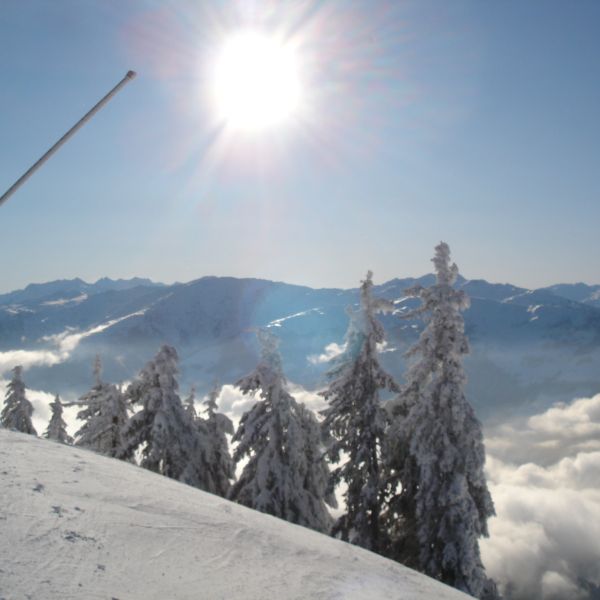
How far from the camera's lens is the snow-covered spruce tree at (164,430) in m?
19.5

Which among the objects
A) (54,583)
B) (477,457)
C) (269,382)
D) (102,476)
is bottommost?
(54,583)

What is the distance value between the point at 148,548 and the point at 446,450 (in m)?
13.0

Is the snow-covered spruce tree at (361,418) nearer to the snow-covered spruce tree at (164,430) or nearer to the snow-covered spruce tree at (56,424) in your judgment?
the snow-covered spruce tree at (164,430)

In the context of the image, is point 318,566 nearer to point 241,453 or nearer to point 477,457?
point 477,457

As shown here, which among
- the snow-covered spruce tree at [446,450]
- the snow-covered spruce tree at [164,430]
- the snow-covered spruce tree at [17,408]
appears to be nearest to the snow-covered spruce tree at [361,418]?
the snow-covered spruce tree at [446,450]

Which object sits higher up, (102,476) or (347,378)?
(347,378)

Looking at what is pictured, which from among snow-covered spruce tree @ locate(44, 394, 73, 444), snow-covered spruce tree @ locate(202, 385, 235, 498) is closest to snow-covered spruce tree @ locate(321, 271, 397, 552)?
snow-covered spruce tree @ locate(202, 385, 235, 498)

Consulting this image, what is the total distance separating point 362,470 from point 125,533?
47.8 ft

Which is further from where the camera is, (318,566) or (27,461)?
(27,461)

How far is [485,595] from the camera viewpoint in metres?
16.1

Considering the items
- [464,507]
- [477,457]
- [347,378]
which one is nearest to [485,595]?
[464,507]

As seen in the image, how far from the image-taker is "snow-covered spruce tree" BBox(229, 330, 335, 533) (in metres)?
19.2

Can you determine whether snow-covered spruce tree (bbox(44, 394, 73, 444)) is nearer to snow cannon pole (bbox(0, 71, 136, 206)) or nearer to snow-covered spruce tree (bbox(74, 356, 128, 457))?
snow-covered spruce tree (bbox(74, 356, 128, 457))

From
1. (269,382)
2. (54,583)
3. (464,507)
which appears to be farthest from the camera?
(269,382)
